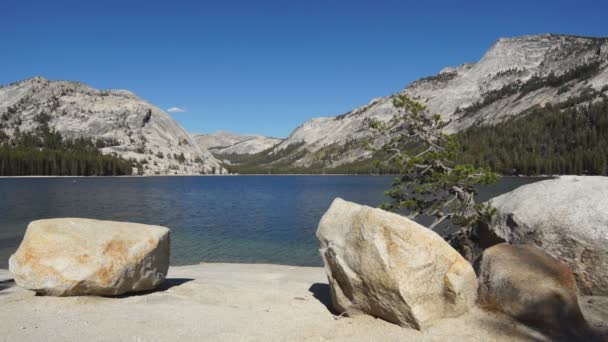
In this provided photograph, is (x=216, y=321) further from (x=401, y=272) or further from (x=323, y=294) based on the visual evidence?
(x=323, y=294)

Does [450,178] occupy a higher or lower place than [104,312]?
higher

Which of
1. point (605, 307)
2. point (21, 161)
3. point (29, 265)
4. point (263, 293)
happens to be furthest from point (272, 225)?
point (21, 161)

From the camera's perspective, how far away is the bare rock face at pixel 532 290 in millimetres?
9820

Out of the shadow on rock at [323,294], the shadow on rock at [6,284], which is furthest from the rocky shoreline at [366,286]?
the shadow on rock at [6,284]

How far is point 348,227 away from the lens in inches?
468

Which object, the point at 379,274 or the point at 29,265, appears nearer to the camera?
the point at 379,274

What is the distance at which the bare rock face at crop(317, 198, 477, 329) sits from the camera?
33.7ft

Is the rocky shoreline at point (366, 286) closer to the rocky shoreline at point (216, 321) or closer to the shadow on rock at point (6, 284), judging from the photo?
the rocky shoreline at point (216, 321)

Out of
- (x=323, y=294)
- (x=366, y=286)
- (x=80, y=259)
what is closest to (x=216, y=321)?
(x=366, y=286)

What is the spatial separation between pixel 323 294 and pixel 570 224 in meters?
9.33

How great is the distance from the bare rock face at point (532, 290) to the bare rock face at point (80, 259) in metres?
11.4

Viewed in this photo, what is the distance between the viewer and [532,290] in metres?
10.2

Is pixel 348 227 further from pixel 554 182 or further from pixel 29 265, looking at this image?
pixel 29 265

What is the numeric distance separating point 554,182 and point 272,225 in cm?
3810
